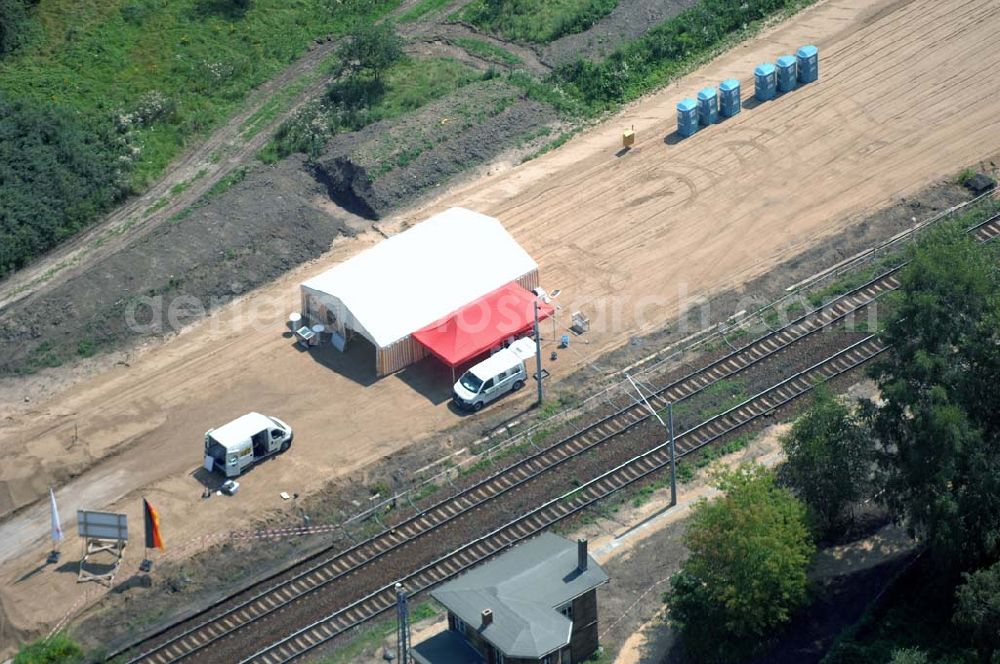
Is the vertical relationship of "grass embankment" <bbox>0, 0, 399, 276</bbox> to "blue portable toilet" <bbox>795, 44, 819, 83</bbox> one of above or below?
above

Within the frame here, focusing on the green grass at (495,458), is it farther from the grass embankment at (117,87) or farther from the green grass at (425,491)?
the grass embankment at (117,87)

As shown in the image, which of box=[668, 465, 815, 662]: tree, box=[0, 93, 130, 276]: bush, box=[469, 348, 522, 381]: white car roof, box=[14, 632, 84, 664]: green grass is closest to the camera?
box=[668, 465, 815, 662]: tree

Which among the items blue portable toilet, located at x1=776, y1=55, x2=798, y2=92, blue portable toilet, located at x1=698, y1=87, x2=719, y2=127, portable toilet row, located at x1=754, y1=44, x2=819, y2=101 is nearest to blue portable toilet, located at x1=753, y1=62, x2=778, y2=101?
portable toilet row, located at x1=754, y1=44, x2=819, y2=101

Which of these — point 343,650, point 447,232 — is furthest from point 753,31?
point 343,650

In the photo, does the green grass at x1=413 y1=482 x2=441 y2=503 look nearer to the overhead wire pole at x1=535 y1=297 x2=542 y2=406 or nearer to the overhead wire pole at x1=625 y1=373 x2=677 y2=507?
the overhead wire pole at x1=535 y1=297 x2=542 y2=406

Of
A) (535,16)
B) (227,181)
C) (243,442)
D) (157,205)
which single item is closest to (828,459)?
(243,442)

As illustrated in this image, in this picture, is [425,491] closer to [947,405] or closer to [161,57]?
[947,405]

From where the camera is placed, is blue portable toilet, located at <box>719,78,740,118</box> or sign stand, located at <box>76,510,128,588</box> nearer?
sign stand, located at <box>76,510,128,588</box>
